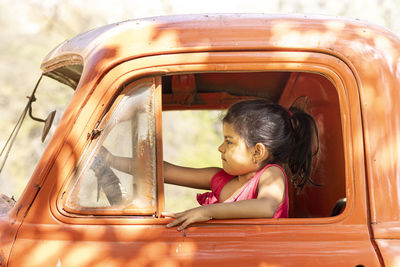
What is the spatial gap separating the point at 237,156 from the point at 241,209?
1.43 ft

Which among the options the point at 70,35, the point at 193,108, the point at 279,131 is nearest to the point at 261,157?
the point at 279,131

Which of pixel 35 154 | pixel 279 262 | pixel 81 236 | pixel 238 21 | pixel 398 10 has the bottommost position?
pixel 279 262

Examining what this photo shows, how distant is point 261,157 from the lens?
87.6 inches

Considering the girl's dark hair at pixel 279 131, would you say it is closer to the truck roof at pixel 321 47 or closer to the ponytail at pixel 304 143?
the ponytail at pixel 304 143

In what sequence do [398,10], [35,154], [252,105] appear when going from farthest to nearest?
[398,10]
[35,154]
[252,105]

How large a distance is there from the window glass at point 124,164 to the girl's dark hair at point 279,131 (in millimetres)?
540

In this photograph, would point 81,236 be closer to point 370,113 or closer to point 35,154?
point 370,113

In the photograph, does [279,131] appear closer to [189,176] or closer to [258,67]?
[258,67]

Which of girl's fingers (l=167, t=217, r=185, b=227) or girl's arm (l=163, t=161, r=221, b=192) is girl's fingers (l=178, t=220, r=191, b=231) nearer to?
girl's fingers (l=167, t=217, r=185, b=227)

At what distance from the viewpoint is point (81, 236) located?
1.72 metres

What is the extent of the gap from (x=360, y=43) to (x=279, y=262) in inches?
33.6

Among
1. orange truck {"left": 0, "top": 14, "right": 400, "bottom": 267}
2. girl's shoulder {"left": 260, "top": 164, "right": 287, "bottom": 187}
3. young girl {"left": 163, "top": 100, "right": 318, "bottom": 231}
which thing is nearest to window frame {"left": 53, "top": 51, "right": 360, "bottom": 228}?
orange truck {"left": 0, "top": 14, "right": 400, "bottom": 267}

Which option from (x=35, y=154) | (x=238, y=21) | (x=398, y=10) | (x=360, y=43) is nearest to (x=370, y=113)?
(x=360, y=43)

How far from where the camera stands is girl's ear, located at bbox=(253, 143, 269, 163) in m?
2.21
